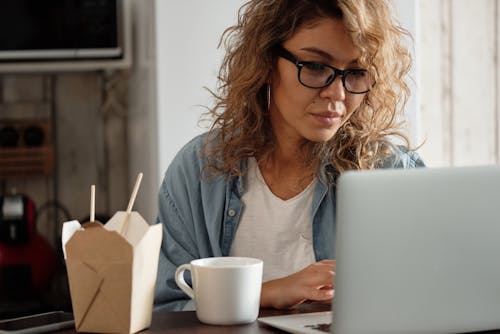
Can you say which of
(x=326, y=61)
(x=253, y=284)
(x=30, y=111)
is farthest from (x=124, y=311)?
(x=30, y=111)

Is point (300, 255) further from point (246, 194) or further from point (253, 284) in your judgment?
point (253, 284)

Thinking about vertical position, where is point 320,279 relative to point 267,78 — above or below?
below

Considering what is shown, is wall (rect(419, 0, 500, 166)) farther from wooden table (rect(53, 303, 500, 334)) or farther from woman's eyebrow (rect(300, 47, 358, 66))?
wooden table (rect(53, 303, 500, 334))

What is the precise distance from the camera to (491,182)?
3.77 feet

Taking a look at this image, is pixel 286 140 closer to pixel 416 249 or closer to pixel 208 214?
pixel 208 214

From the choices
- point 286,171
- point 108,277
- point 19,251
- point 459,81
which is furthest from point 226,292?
point 459,81

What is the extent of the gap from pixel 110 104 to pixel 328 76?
1.88m

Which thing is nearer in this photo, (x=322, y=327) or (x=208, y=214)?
(x=322, y=327)

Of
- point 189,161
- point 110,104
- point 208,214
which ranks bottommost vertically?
point 208,214

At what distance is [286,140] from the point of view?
1840 mm

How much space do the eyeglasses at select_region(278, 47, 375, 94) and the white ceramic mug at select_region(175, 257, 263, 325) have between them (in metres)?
0.46

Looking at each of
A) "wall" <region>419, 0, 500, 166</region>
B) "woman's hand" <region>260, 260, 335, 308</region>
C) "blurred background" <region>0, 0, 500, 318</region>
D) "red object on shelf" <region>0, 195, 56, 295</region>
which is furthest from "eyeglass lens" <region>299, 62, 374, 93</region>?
"wall" <region>419, 0, 500, 166</region>

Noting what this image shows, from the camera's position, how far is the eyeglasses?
1.63m

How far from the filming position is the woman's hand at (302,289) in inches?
55.4
